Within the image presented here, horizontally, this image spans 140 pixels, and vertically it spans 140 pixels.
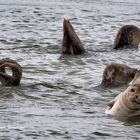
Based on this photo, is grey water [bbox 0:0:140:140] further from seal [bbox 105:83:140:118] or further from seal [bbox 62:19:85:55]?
seal [bbox 62:19:85:55]

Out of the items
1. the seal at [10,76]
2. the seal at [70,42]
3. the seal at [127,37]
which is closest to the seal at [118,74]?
the seal at [10,76]

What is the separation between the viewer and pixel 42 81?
1341 centimetres

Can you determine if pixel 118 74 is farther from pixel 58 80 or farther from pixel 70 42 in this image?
pixel 70 42

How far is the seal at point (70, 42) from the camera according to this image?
16281mm

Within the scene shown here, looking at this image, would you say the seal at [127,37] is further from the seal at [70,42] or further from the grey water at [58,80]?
the seal at [70,42]

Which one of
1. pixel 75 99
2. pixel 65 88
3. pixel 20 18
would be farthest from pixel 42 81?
pixel 20 18

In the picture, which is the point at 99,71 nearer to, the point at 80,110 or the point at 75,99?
the point at 75,99

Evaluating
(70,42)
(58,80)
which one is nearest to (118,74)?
(58,80)

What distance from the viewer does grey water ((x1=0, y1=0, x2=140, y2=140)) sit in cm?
950

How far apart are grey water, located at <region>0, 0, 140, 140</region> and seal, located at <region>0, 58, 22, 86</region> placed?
0.63 feet

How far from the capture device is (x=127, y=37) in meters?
18.0

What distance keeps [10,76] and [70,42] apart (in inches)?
175

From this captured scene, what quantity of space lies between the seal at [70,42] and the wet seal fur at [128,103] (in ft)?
19.9

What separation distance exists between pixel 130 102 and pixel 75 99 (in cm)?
215
